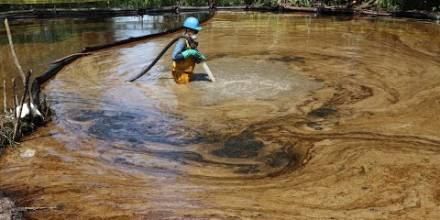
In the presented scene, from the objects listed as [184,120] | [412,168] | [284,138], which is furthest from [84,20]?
[412,168]

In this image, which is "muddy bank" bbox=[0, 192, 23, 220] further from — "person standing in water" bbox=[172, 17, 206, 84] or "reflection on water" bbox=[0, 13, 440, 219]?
"person standing in water" bbox=[172, 17, 206, 84]

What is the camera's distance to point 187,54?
6.30m

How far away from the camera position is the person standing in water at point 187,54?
20.5 ft

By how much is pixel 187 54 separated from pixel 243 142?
2.13 metres

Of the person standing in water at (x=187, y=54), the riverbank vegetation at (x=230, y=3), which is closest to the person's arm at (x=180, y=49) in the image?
the person standing in water at (x=187, y=54)

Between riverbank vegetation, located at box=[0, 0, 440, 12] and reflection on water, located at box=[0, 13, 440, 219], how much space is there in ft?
18.0

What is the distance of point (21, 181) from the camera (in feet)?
12.6

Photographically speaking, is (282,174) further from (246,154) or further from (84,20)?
(84,20)

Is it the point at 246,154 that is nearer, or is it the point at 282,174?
the point at 282,174

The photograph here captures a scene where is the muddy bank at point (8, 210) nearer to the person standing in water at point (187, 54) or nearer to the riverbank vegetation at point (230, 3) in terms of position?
the person standing in water at point (187, 54)

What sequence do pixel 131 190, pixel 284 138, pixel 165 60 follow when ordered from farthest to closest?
pixel 165 60 → pixel 284 138 → pixel 131 190

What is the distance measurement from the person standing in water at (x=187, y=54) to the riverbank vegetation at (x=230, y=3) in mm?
8206

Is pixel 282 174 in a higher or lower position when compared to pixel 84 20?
lower

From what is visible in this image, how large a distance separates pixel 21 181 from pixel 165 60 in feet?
14.6
